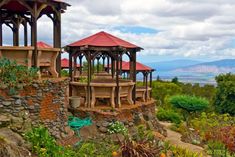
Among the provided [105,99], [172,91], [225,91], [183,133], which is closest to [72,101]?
[105,99]

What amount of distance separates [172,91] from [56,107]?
2365cm

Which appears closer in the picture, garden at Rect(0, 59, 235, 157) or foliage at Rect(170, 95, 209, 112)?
garden at Rect(0, 59, 235, 157)

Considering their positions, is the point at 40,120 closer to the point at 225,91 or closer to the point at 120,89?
the point at 120,89

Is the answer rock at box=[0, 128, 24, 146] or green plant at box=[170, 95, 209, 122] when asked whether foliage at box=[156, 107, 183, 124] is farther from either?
rock at box=[0, 128, 24, 146]

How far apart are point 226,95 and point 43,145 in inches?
795

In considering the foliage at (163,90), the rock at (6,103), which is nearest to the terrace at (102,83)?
the rock at (6,103)

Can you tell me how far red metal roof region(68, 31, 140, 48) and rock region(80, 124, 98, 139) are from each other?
11.5ft

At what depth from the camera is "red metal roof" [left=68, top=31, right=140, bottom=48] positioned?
14.4m

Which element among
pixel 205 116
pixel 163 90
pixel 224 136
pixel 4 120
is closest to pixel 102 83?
pixel 4 120

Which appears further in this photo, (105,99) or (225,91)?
(225,91)

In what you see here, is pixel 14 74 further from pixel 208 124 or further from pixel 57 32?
pixel 208 124

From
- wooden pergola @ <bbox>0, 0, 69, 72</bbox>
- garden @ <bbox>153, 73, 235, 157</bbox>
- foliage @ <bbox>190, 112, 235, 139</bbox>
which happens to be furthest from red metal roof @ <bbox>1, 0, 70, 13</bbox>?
foliage @ <bbox>190, 112, 235, 139</bbox>

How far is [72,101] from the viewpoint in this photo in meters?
14.1

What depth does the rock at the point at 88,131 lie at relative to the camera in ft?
41.3
